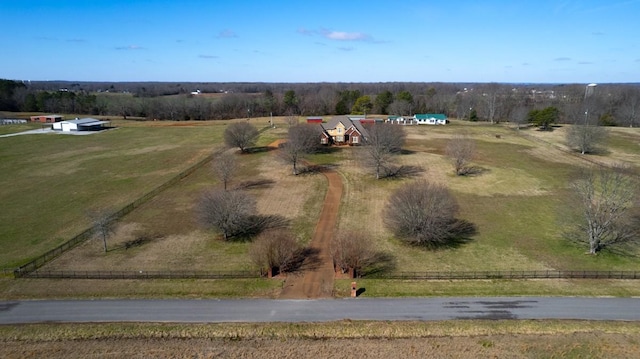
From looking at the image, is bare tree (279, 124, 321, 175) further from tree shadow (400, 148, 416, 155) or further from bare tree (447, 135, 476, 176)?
bare tree (447, 135, 476, 176)

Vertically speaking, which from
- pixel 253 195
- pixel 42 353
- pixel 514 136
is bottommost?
pixel 42 353

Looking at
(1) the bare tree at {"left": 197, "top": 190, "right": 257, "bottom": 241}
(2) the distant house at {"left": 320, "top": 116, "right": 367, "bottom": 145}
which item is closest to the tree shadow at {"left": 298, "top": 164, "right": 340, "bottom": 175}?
(2) the distant house at {"left": 320, "top": 116, "right": 367, "bottom": 145}

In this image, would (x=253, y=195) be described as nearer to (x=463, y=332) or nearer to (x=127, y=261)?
(x=127, y=261)

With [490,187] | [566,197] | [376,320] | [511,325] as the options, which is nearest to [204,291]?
[376,320]

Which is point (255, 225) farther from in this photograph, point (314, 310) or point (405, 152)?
point (405, 152)

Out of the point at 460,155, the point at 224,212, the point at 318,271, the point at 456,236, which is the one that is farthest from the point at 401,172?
the point at 318,271

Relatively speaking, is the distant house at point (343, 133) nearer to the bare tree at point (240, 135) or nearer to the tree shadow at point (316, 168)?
the bare tree at point (240, 135)

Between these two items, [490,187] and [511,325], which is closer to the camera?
[511,325]
